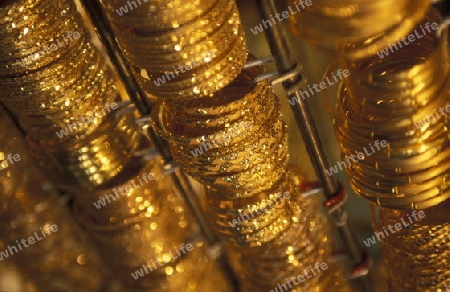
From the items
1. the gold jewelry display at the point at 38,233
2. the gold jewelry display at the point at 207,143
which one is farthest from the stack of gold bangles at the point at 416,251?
the gold jewelry display at the point at 38,233

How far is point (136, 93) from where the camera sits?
0.85 metres

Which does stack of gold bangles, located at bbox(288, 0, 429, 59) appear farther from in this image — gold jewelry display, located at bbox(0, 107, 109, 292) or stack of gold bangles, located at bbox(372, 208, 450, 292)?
gold jewelry display, located at bbox(0, 107, 109, 292)

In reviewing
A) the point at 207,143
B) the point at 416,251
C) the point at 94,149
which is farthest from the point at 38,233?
the point at 416,251

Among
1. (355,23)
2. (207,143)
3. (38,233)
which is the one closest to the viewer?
(355,23)

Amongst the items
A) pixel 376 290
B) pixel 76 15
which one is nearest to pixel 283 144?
pixel 76 15

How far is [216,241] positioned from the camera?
1085 millimetres

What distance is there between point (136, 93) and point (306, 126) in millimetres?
244

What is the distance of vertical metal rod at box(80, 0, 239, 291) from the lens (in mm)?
789

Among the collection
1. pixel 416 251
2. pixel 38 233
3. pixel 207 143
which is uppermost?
pixel 207 143

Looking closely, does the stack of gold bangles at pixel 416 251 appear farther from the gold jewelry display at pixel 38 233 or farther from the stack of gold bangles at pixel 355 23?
the gold jewelry display at pixel 38 233

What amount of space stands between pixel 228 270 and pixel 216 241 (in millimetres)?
82

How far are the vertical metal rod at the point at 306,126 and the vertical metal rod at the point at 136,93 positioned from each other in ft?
0.73

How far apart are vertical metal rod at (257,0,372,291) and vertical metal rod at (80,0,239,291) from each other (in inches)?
8.8

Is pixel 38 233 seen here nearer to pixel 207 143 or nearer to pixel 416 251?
pixel 207 143
